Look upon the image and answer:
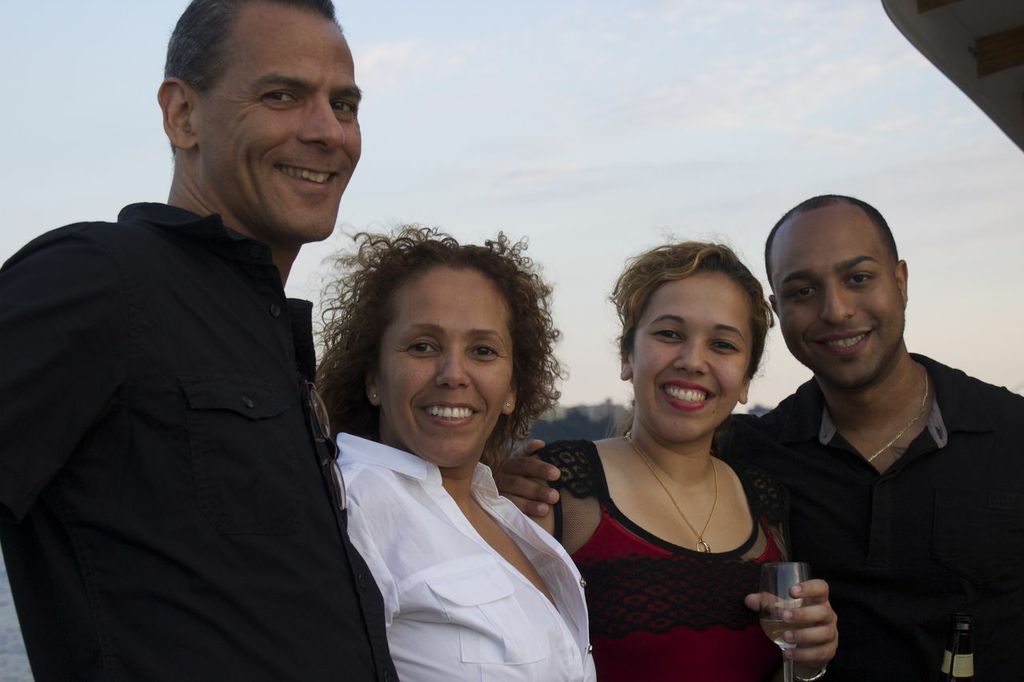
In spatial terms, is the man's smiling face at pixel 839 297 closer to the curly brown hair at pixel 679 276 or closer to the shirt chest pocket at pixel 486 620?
the curly brown hair at pixel 679 276

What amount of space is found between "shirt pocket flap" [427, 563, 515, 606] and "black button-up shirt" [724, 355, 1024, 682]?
151 centimetres

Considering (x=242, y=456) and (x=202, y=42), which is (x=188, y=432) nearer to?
(x=242, y=456)

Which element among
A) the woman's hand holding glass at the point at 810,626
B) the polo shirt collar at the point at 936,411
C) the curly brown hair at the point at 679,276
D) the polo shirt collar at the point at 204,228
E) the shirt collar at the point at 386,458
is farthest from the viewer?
the polo shirt collar at the point at 936,411

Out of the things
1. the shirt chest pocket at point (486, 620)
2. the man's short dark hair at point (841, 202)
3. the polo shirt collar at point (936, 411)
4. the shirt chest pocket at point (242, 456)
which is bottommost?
the shirt chest pocket at point (486, 620)

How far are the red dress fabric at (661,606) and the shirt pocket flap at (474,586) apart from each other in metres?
0.69

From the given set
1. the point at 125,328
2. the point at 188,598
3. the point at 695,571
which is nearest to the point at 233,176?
the point at 125,328

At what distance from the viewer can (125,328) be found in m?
1.65

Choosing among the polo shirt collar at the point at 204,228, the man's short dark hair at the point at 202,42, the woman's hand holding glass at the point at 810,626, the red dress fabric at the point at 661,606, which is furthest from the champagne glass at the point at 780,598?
the man's short dark hair at the point at 202,42

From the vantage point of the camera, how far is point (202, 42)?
6.68 feet

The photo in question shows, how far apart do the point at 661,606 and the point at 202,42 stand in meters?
1.86

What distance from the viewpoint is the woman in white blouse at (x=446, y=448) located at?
2289mm

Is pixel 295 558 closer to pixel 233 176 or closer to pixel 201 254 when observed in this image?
pixel 201 254

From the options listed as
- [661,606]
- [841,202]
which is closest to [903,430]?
[841,202]

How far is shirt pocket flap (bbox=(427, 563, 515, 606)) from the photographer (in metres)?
2.28
